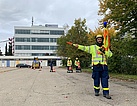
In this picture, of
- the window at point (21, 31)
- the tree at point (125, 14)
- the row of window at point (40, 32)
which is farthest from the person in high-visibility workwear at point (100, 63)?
Result: the window at point (21, 31)

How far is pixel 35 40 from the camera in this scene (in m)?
104

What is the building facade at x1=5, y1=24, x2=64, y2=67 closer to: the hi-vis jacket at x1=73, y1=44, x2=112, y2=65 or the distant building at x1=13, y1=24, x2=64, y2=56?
the distant building at x1=13, y1=24, x2=64, y2=56

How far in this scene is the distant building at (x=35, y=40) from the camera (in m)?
102

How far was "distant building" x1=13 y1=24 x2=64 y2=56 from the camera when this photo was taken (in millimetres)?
102363

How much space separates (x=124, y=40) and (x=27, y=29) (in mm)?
88568

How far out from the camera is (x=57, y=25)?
379 ft

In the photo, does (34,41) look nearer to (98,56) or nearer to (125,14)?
(125,14)

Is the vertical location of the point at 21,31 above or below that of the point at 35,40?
above

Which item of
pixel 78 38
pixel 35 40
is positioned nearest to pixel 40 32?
pixel 35 40

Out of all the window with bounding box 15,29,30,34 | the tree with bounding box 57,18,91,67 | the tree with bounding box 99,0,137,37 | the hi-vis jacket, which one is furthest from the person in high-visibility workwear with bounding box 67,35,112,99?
the window with bounding box 15,29,30,34

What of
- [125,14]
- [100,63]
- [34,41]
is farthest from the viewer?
[34,41]

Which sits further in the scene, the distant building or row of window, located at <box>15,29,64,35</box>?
row of window, located at <box>15,29,64,35</box>

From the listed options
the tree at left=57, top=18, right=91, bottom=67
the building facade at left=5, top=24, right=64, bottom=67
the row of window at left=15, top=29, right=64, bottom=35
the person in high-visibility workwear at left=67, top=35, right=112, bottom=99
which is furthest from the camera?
the row of window at left=15, top=29, right=64, bottom=35

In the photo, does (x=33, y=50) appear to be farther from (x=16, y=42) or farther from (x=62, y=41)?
(x=62, y=41)
